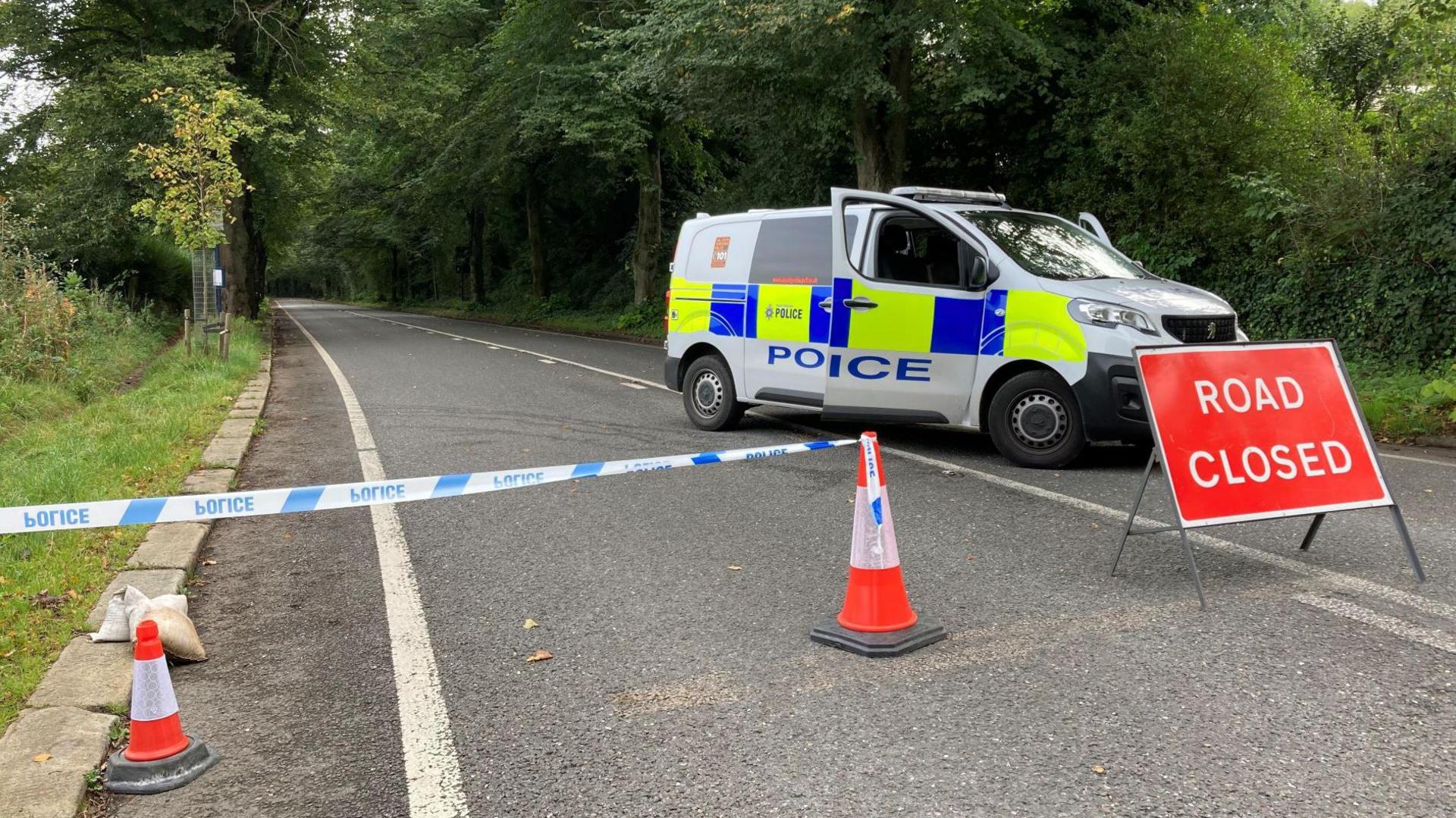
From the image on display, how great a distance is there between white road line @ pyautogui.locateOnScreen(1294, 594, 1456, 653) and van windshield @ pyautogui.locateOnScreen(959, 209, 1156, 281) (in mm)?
3662

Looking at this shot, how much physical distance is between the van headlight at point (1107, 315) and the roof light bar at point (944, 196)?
188 centimetres

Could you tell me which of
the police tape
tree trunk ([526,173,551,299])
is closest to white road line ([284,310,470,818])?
the police tape

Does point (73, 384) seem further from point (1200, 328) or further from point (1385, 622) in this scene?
point (1385, 622)

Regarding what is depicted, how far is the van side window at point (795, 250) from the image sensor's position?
8.73 m

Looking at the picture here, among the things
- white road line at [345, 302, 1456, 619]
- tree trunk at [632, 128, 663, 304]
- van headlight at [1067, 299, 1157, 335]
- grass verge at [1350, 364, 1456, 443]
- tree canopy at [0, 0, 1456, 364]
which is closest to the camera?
white road line at [345, 302, 1456, 619]

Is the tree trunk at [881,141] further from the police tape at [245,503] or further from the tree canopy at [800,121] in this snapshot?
the police tape at [245,503]

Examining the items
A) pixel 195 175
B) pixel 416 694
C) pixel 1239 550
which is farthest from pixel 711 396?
pixel 195 175

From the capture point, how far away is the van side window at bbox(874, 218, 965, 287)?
27.3 feet

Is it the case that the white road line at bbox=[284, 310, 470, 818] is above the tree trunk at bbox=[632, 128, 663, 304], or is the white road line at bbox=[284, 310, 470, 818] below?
below

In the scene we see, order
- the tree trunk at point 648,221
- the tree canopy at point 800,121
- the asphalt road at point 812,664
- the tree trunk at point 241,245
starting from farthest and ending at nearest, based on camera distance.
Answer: the tree trunk at point 648,221, the tree trunk at point 241,245, the tree canopy at point 800,121, the asphalt road at point 812,664

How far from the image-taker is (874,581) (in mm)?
4207

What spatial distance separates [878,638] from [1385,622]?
2.14 meters

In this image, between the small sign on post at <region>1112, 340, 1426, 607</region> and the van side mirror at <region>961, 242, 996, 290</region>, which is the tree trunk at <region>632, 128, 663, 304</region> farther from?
the small sign on post at <region>1112, 340, 1426, 607</region>

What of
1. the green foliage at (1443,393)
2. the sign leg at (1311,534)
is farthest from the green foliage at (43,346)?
the green foliage at (1443,393)
